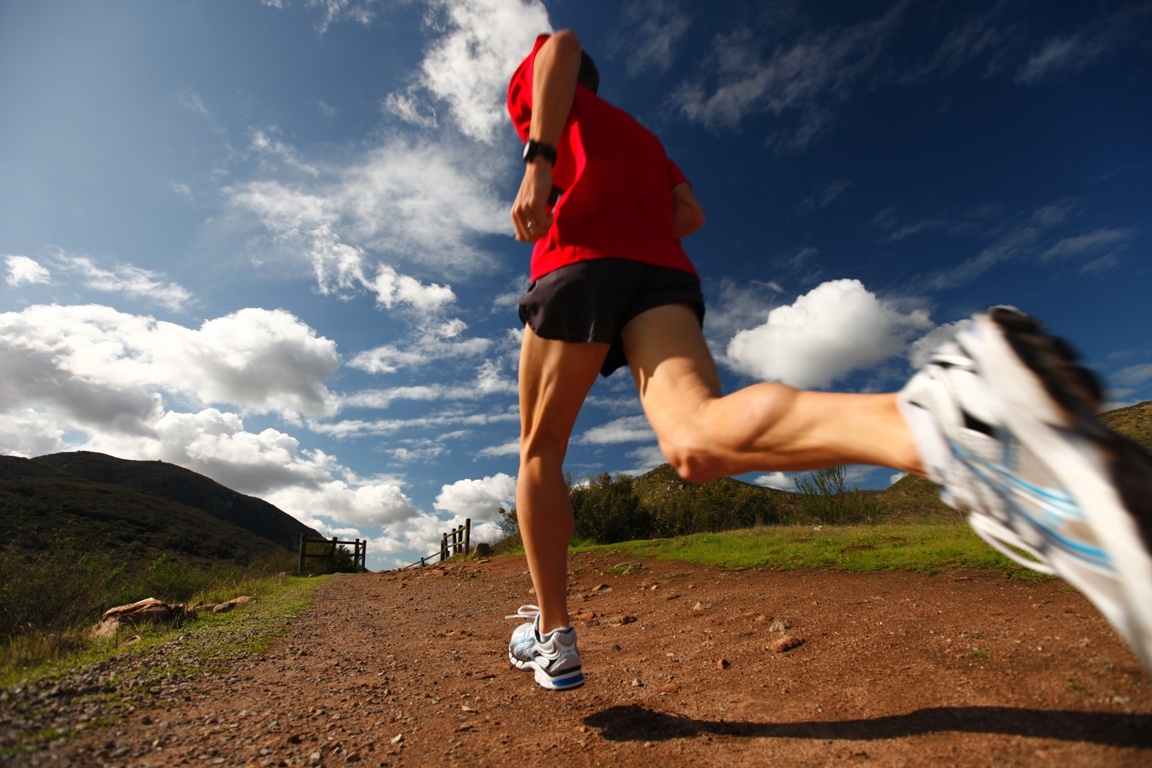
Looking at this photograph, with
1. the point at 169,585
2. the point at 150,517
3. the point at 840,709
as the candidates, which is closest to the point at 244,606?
the point at 169,585

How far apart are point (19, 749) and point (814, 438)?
6.14 feet

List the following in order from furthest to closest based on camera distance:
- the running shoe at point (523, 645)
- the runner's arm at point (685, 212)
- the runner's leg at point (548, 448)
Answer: the runner's arm at point (685, 212) < the running shoe at point (523, 645) < the runner's leg at point (548, 448)

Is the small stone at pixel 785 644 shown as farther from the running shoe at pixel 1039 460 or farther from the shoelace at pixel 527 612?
the running shoe at pixel 1039 460

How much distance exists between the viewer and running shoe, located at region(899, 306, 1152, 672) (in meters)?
0.78

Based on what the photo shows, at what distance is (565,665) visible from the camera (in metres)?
1.89

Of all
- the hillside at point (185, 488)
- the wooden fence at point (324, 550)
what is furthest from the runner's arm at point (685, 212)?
the hillside at point (185, 488)

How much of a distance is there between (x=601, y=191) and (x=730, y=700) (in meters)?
1.68

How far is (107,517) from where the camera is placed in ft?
116

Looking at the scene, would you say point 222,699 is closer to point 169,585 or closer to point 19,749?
point 19,749

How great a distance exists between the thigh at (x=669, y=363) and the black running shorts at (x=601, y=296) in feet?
0.13

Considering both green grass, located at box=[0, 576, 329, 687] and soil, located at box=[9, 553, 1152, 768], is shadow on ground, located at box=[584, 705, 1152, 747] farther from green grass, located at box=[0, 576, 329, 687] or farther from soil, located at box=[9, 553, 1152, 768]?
green grass, located at box=[0, 576, 329, 687]

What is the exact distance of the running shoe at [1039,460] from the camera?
783 millimetres

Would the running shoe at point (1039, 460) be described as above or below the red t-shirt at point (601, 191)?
below

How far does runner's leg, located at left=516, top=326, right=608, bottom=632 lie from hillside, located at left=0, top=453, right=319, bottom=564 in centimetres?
656
